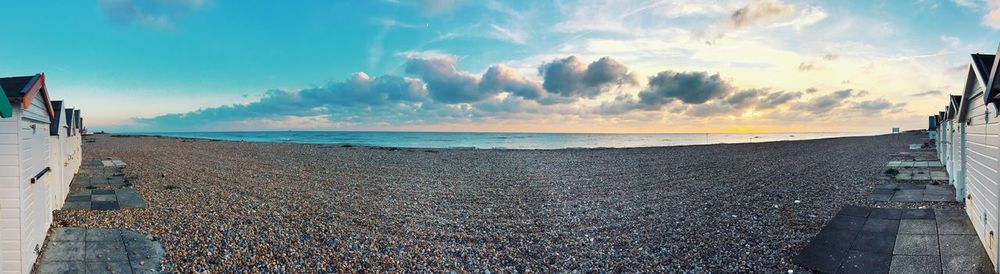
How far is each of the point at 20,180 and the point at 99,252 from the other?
145 centimetres

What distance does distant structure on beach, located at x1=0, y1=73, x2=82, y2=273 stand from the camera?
5.38 metres

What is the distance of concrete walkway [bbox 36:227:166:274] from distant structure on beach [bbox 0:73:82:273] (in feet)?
0.65

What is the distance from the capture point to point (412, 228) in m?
8.55

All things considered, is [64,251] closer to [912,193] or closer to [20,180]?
[20,180]

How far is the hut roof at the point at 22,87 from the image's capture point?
18.7ft

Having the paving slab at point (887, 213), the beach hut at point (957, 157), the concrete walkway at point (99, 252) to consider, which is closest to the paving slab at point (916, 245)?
the paving slab at point (887, 213)

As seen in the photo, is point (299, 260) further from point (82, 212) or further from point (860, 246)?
point (860, 246)

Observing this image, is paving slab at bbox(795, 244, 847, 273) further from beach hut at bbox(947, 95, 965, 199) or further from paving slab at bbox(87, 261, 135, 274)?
paving slab at bbox(87, 261, 135, 274)

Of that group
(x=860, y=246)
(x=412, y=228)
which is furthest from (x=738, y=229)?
(x=412, y=228)

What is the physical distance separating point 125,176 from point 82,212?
645cm

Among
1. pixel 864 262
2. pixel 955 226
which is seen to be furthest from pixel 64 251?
pixel 955 226

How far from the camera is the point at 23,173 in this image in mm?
5836

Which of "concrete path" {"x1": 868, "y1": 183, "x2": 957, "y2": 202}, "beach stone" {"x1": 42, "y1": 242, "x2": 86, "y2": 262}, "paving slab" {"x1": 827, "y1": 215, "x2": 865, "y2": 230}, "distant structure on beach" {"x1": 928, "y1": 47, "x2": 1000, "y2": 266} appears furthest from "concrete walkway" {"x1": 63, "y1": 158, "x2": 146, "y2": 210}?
"concrete path" {"x1": 868, "y1": 183, "x2": 957, "y2": 202}

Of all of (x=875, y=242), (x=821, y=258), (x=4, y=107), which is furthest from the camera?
(x=875, y=242)
